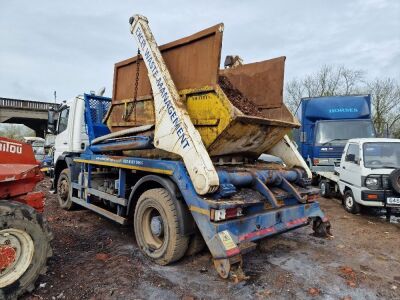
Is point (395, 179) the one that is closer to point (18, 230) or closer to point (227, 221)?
point (227, 221)

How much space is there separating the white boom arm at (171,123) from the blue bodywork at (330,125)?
279 inches

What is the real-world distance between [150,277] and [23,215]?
157cm

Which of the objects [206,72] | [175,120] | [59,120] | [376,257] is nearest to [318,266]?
[376,257]

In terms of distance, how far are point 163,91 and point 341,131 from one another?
25.5 feet

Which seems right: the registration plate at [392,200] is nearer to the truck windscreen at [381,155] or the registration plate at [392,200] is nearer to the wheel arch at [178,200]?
the truck windscreen at [381,155]

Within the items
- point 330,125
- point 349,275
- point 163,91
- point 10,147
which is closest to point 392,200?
Answer: point 349,275

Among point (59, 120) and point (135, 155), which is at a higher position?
point (59, 120)

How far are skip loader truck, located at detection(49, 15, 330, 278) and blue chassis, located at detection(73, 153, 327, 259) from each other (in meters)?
0.01

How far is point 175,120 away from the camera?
3.99 m

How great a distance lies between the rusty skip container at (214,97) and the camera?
4020 mm

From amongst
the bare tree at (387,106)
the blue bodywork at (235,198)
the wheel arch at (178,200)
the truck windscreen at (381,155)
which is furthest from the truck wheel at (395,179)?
the bare tree at (387,106)

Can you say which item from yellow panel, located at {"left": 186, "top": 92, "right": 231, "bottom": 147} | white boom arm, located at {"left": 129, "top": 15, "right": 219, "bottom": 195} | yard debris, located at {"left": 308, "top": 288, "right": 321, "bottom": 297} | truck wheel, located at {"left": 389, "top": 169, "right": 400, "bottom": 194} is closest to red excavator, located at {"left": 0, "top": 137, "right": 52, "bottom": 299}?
white boom arm, located at {"left": 129, "top": 15, "right": 219, "bottom": 195}

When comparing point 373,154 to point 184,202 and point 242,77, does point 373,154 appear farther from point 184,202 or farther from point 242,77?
point 184,202

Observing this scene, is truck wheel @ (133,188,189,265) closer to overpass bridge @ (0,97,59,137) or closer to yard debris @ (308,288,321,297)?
yard debris @ (308,288,321,297)
